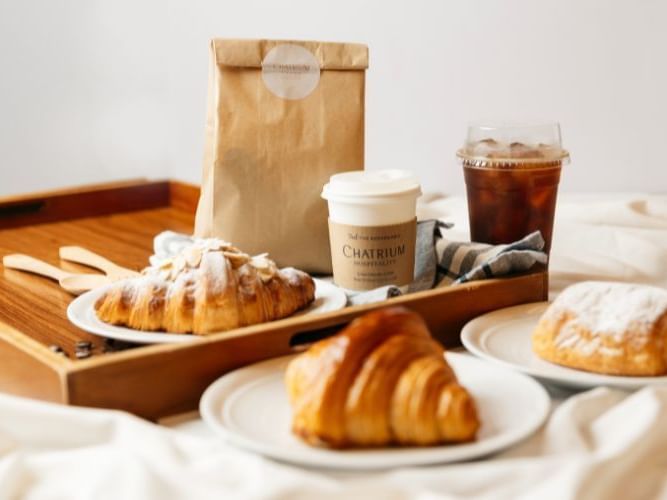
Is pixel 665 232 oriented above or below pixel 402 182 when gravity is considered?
below

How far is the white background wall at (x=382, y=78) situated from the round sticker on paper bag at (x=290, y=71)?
0.52 metres

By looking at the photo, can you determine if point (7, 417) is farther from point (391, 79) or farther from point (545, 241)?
point (391, 79)

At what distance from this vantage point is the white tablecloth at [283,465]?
2.23 feet

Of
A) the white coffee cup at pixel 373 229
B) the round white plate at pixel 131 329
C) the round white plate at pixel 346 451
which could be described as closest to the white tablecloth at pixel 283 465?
the round white plate at pixel 346 451

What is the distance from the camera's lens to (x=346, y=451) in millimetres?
724

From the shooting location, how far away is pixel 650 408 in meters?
0.78

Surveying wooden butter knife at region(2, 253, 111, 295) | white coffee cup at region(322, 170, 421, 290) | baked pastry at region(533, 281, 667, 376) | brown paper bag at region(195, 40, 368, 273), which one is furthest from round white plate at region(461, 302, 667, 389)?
wooden butter knife at region(2, 253, 111, 295)

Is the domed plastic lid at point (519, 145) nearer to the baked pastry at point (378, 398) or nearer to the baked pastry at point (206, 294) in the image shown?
the baked pastry at point (206, 294)

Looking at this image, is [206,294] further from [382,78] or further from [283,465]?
[382,78]

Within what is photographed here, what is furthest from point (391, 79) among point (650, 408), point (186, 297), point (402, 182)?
point (650, 408)

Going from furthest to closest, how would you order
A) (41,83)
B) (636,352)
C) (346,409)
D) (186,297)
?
(41,83) → (186,297) → (636,352) → (346,409)

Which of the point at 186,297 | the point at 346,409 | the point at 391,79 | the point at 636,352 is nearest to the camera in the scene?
the point at 346,409

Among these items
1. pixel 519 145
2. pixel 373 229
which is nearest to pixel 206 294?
pixel 373 229

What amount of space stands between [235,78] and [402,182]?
0.26m
